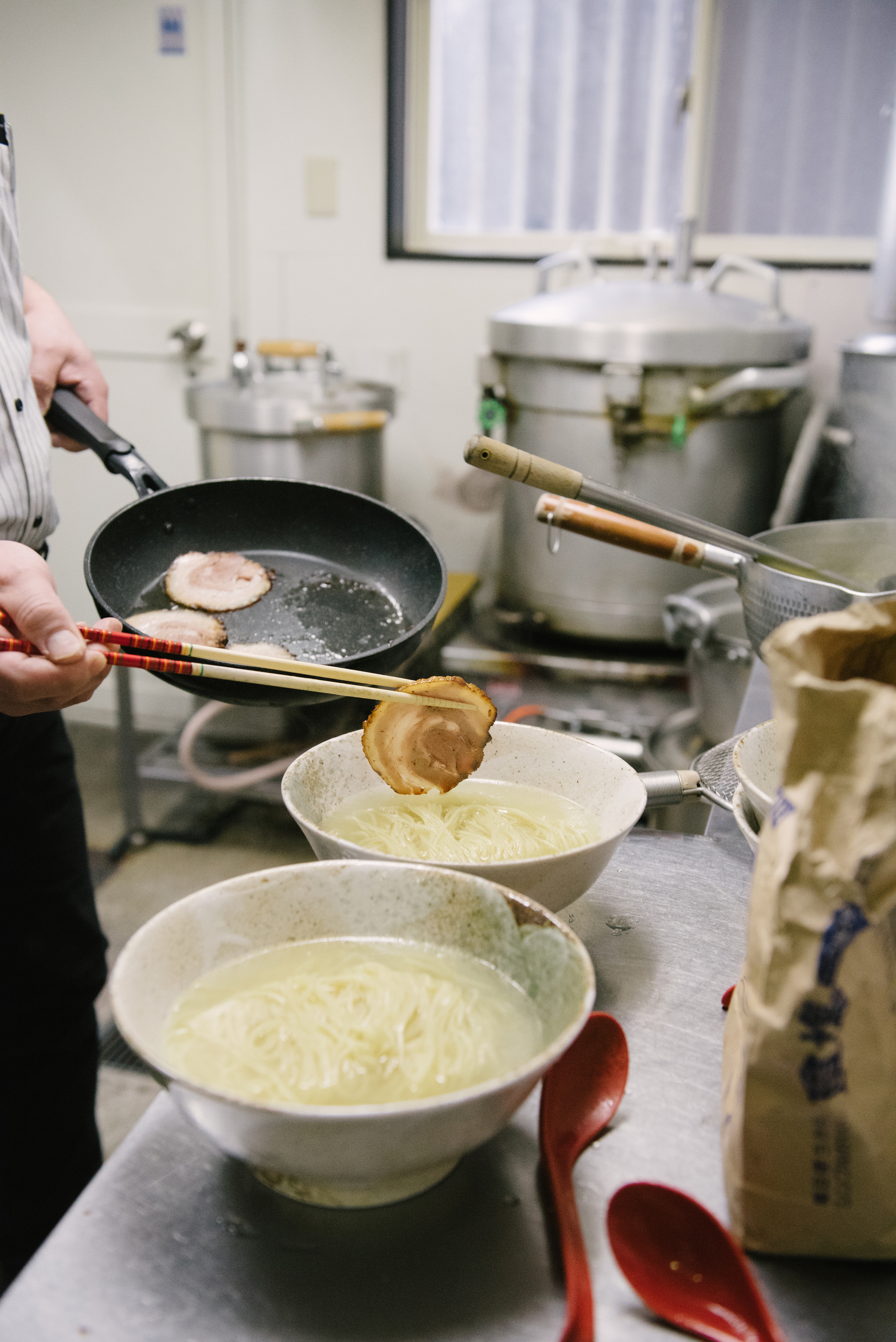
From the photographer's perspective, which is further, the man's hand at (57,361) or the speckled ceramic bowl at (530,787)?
the man's hand at (57,361)

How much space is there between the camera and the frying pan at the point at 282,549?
1.30m

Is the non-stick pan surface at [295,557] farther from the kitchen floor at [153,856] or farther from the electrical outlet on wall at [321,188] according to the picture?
the electrical outlet on wall at [321,188]

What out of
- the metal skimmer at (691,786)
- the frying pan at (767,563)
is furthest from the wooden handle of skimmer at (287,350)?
the metal skimmer at (691,786)

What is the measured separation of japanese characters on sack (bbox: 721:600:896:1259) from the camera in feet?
1.82

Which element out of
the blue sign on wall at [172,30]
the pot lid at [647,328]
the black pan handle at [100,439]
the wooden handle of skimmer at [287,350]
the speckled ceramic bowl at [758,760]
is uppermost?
the blue sign on wall at [172,30]

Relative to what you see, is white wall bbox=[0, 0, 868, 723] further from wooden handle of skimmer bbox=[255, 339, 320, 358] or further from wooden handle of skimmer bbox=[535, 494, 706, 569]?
wooden handle of skimmer bbox=[535, 494, 706, 569]

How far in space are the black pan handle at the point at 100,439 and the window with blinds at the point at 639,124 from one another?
2047 mm

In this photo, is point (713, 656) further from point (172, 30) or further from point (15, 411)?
point (172, 30)

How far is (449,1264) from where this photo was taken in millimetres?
604

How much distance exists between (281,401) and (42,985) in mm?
1603

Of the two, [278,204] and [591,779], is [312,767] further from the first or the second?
[278,204]

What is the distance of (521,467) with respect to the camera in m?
1.04

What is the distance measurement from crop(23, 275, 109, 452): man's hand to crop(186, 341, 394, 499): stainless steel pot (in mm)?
988

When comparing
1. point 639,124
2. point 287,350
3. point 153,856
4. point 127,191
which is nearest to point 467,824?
point 287,350
